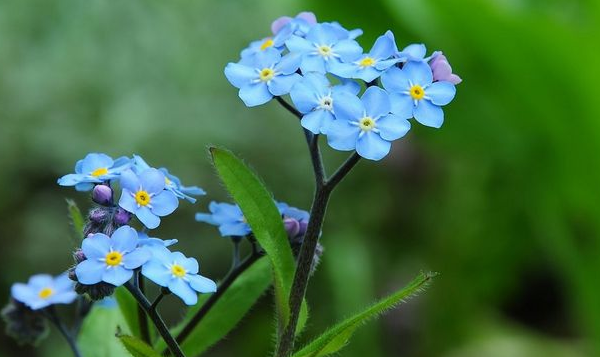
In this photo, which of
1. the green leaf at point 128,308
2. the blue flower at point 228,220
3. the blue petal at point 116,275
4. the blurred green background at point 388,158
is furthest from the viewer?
the blurred green background at point 388,158

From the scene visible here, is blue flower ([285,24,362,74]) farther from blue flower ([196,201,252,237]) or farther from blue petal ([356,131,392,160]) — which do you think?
blue flower ([196,201,252,237])

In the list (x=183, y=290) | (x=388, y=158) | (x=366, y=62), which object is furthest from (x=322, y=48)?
(x=388, y=158)

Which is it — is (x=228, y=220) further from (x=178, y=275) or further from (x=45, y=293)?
(x=45, y=293)

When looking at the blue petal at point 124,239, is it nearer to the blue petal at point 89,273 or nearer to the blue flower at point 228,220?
the blue petal at point 89,273

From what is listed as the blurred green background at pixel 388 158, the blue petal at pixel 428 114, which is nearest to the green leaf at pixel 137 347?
the blue petal at pixel 428 114

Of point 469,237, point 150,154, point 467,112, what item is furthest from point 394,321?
point 150,154

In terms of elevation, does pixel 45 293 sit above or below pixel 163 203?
below

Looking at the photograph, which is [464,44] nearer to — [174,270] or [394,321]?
[394,321]
